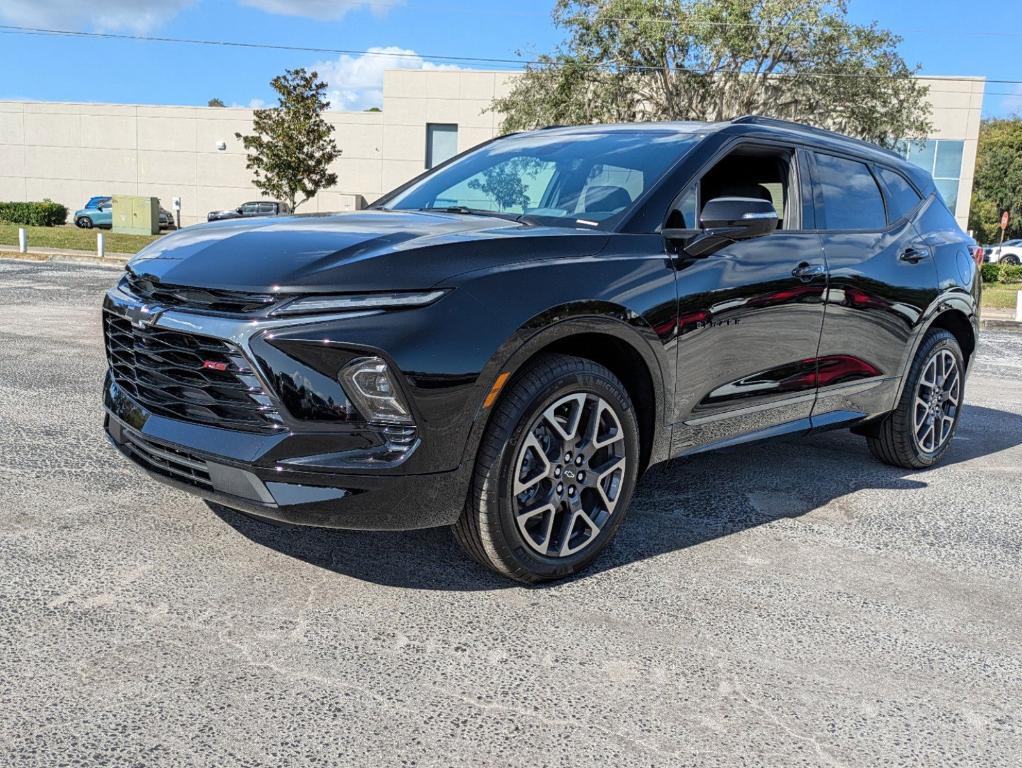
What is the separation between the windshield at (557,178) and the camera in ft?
12.6

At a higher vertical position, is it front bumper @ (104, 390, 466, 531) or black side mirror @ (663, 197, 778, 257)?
black side mirror @ (663, 197, 778, 257)

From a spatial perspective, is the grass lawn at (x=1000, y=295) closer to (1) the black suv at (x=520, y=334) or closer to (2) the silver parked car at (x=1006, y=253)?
(1) the black suv at (x=520, y=334)

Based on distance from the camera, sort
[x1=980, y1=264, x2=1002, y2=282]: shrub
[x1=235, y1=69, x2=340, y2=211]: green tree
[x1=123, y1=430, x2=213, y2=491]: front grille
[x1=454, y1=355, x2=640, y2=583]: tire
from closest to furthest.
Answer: [x1=123, y1=430, x2=213, y2=491]: front grille
[x1=454, y1=355, x2=640, y2=583]: tire
[x1=980, y1=264, x2=1002, y2=282]: shrub
[x1=235, y1=69, x2=340, y2=211]: green tree

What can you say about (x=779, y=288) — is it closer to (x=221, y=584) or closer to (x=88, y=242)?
(x=221, y=584)

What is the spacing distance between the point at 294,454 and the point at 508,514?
78 cm

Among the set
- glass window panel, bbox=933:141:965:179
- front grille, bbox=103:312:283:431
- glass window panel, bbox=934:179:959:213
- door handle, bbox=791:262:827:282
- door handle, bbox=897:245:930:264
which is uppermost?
glass window panel, bbox=933:141:965:179

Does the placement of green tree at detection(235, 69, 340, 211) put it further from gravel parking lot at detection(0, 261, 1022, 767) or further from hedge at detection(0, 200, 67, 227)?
gravel parking lot at detection(0, 261, 1022, 767)

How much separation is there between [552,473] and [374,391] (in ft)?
2.66

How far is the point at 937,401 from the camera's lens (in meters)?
5.49

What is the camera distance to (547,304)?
315 centimetres

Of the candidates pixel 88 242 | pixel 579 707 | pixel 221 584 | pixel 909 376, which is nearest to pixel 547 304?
pixel 579 707

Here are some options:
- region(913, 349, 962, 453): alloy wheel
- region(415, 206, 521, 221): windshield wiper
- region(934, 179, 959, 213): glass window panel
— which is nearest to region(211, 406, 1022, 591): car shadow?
region(913, 349, 962, 453): alloy wheel

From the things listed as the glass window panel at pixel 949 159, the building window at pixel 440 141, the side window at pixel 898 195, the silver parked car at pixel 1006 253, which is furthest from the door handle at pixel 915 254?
the silver parked car at pixel 1006 253

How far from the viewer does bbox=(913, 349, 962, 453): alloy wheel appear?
5.35 meters
